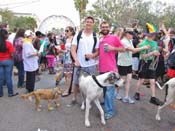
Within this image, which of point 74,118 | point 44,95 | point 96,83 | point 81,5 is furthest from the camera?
point 81,5

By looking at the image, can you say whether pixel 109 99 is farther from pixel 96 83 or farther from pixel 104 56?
pixel 104 56

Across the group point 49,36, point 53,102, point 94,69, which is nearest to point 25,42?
point 53,102

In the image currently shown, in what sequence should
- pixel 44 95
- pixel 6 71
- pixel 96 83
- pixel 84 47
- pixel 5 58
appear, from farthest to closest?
pixel 6 71, pixel 5 58, pixel 44 95, pixel 84 47, pixel 96 83

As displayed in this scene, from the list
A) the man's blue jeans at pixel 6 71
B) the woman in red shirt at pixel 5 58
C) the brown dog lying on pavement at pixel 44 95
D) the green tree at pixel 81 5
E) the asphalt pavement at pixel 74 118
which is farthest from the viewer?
the green tree at pixel 81 5

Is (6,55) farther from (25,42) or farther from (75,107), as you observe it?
(75,107)

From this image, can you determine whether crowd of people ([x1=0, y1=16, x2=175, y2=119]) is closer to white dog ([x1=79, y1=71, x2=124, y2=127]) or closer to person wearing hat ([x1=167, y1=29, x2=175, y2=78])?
person wearing hat ([x1=167, y1=29, x2=175, y2=78])

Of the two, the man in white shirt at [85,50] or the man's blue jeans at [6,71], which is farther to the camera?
the man's blue jeans at [6,71]

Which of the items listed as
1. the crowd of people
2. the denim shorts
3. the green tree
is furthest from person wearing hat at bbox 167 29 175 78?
the green tree

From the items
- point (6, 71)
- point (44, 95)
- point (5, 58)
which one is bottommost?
point (44, 95)

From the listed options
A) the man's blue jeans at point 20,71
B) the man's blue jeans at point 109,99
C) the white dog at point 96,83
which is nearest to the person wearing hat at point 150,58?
the man's blue jeans at point 109,99

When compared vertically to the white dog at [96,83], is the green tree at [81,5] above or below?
above

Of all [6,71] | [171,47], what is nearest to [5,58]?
[6,71]

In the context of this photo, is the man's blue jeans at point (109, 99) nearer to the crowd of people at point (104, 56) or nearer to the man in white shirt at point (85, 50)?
the crowd of people at point (104, 56)

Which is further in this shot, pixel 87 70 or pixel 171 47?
pixel 171 47
